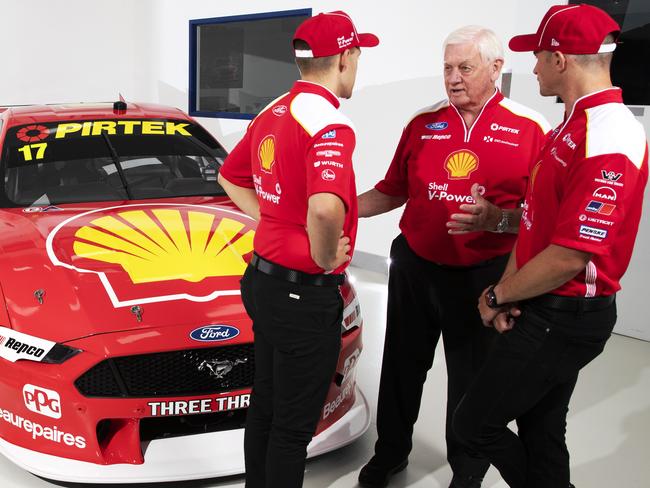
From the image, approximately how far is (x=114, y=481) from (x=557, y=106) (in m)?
3.39

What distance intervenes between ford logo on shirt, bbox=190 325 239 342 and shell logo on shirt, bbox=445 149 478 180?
889 millimetres

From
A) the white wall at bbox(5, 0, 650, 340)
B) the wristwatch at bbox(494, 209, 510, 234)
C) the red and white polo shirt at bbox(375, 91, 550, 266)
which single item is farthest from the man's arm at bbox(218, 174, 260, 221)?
the white wall at bbox(5, 0, 650, 340)

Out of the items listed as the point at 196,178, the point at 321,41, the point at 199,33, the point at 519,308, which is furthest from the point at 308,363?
the point at 199,33

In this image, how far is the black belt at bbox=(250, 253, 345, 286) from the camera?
1758 mm

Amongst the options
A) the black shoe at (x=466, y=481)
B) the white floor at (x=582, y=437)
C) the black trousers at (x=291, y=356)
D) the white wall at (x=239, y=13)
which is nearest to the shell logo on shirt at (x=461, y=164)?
the black trousers at (x=291, y=356)

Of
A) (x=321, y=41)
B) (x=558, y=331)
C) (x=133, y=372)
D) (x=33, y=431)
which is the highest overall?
(x=321, y=41)

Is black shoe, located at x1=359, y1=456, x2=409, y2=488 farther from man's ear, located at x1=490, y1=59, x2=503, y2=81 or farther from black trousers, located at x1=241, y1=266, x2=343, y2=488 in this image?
man's ear, located at x1=490, y1=59, x2=503, y2=81

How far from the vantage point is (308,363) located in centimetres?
178

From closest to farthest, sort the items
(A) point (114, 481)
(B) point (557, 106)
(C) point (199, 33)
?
(A) point (114, 481) → (B) point (557, 106) → (C) point (199, 33)

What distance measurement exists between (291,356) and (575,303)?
0.72 m

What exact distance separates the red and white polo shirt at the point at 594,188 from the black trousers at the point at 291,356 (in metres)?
0.58

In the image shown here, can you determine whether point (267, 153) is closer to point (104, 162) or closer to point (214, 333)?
point (214, 333)

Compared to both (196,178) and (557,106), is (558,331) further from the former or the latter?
(557,106)

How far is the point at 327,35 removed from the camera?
167 cm
